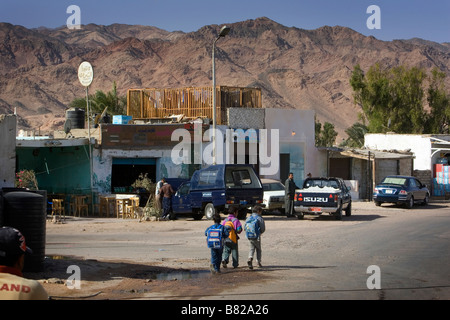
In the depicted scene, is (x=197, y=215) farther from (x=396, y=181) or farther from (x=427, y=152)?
(x=427, y=152)

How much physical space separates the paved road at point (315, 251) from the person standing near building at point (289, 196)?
53 centimetres

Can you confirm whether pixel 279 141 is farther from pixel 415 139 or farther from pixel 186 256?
pixel 186 256

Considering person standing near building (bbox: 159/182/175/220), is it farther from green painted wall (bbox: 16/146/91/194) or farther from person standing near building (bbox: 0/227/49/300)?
person standing near building (bbox: 0/227/49/300)

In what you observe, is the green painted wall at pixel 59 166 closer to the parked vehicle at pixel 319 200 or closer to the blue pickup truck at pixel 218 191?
the blue pickup truck at pixel 218 191

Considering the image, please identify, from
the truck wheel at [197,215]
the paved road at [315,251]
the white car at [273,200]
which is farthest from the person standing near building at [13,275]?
the white car at [273,200]

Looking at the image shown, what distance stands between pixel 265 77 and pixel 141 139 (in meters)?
115

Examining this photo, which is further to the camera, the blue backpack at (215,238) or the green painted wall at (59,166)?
the green painted wall at (59,166)

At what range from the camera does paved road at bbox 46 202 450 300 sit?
34.6 feet

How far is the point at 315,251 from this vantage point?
16.2 m

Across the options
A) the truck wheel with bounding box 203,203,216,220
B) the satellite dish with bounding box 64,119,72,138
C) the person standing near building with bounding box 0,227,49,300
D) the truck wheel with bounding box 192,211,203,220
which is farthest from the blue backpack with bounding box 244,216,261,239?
the satellite dish with bounding box 64,119,72,138

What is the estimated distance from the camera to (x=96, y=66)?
150125 millimetres

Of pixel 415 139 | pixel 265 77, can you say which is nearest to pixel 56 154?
pixel 415 139

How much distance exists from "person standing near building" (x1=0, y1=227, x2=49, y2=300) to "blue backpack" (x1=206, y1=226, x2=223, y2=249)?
748cm

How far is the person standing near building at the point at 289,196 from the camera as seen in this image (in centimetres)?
2633
